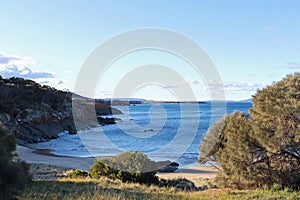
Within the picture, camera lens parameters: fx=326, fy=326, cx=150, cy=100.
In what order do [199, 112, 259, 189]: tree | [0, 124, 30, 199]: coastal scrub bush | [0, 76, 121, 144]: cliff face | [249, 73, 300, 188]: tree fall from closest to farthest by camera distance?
[0, 124, 30, 199]: coastal scrub bush
[249, 73, 300, 188]: tree
[199, 112, 259, 189]: tree
[0, 76, 121, 144]: cliff face

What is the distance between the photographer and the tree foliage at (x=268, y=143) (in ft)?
31.0

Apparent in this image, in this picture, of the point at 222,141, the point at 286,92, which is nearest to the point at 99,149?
the point at 222,141

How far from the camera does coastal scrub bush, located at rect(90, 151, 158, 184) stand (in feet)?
39.1

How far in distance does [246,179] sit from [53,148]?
25.3 m

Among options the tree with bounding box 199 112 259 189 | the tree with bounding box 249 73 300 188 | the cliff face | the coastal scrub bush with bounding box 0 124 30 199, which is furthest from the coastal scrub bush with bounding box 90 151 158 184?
the cliff face

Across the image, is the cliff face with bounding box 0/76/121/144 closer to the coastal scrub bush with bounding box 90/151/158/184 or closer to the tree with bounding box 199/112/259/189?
the coastal scrub bush with bounding box 90/151/158/184

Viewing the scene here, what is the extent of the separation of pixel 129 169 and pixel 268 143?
16.6 feet

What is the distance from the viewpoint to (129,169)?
1195 centimetres

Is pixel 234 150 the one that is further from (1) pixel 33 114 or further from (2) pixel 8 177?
(1) pixel 33 114

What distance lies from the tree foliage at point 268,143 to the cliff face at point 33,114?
2654 cm

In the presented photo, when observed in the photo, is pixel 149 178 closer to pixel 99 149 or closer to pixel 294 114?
pixel 294 114

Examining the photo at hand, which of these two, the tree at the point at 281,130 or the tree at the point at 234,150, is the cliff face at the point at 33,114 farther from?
the tree at the point at 281,130

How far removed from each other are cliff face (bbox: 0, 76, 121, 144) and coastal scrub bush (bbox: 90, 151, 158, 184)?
22296 millimetres

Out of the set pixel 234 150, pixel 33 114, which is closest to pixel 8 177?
pixel 234 150
